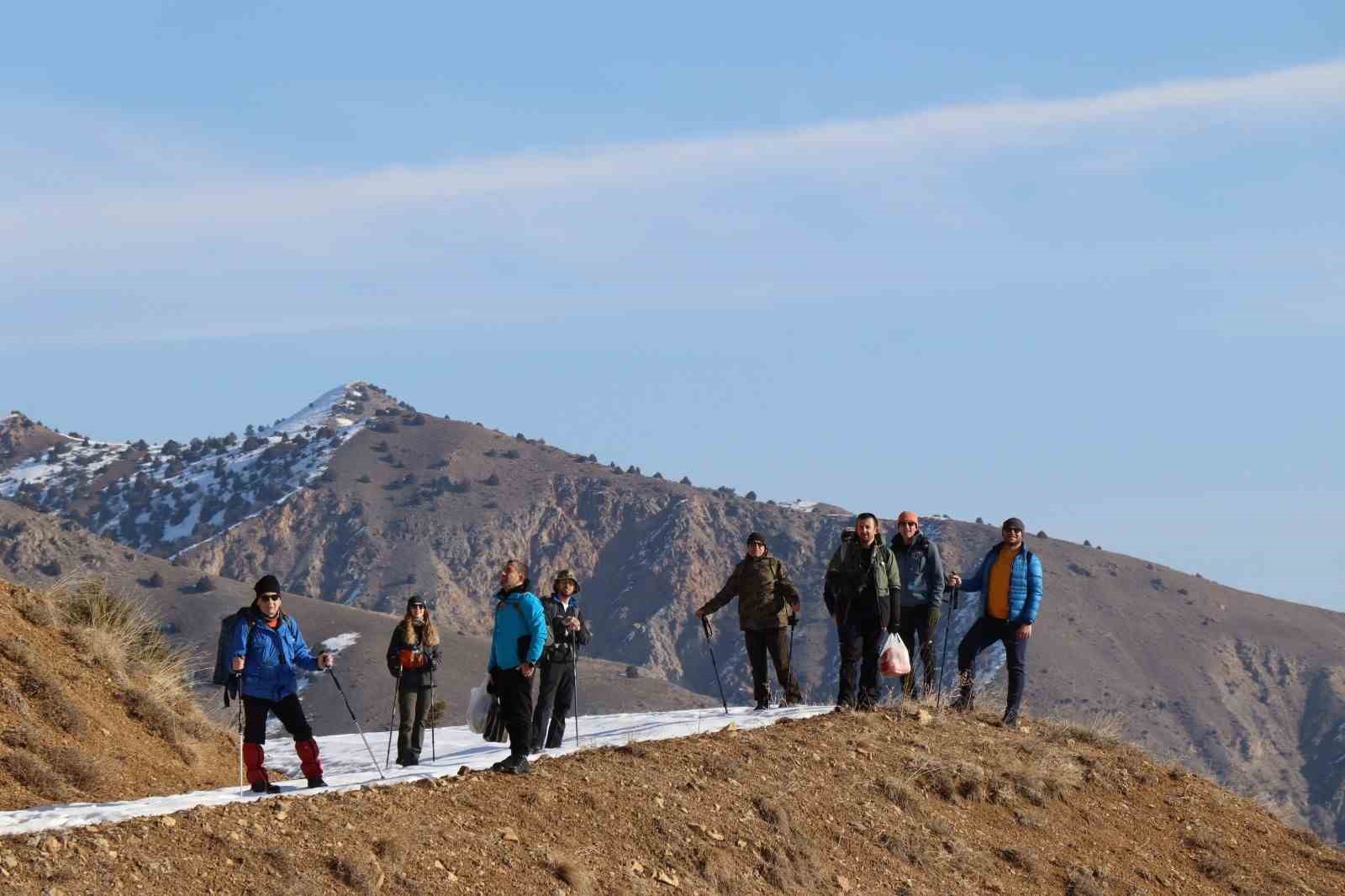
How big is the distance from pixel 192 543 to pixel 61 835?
17777 centimetres

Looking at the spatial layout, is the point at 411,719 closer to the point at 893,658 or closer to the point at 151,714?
the point at 893,658

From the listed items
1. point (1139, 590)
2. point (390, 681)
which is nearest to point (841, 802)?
point (390, 681)

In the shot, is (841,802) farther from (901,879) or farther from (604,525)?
(604,525)

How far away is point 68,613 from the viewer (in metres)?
21.9

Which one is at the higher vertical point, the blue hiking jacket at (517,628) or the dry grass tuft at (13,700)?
the blue hiking jacket at (517,628)

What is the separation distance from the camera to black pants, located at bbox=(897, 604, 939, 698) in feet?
55.1

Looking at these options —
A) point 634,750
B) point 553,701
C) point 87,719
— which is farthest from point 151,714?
point 634,750

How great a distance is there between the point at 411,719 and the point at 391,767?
19.0 inches

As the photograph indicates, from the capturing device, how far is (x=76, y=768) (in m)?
16.8

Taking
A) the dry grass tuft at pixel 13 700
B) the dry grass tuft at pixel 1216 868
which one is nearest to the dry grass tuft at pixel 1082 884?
the dry grass tuft at pixel 1216 868

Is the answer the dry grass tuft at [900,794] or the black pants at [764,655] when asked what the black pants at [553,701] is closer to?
the black pants at [764,655]

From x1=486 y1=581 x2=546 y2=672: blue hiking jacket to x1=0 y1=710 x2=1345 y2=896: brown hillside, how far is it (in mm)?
879

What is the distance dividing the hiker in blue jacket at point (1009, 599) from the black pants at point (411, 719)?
4932 millimetres

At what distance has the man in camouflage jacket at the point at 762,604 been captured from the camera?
56.5 ft
